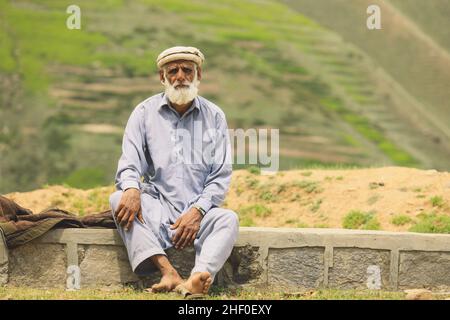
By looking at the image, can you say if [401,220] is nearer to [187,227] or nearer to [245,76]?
[187,227]

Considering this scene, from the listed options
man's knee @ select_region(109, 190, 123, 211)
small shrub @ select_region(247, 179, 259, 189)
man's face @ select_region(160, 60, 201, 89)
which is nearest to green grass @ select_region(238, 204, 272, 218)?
small shrub @ select_region(247, 179, 259, 189)

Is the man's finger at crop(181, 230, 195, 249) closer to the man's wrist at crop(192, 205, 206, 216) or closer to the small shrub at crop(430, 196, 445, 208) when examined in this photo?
the man's wrist at crop(192, 205, 206, 216)

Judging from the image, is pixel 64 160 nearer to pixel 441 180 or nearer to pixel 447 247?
pixel 441 180

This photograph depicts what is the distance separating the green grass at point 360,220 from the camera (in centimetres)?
768

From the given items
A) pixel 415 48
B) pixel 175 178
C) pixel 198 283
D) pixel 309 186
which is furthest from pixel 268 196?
pixel 415 48

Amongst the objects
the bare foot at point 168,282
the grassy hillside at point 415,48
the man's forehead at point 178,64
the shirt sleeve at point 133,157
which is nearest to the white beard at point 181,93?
the man's forehead at point 178,64

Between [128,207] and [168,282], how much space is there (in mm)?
531

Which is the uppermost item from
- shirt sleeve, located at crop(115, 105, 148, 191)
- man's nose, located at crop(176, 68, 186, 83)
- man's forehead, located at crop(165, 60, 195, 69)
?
man's forehead, located at crop(165, 60, 195, 69)

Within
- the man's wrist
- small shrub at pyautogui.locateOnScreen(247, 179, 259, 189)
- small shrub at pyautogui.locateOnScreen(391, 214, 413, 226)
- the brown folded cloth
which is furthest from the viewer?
small shrub at pyautogui.locateOnScreen(247, 179, 259, 189)

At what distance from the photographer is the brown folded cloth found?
245 inches

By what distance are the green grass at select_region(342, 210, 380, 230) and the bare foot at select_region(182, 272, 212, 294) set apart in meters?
2.33

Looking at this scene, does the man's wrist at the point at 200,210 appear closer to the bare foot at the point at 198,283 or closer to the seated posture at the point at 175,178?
the seated posture at the point at 175,178

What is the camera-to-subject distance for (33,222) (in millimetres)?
6309
